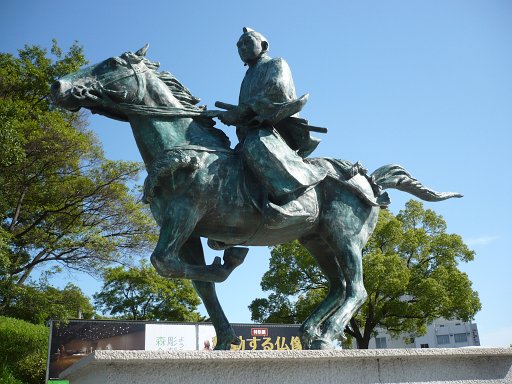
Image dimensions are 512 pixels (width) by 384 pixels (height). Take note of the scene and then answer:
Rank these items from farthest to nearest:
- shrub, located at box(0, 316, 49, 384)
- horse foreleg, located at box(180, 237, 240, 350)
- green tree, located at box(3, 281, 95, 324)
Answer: shrub, located at box(0, 316, 49, 384) < green tree, located at box(3, 281, 95, 324) < horse foreleg, located at box(180, 237, 240, 350)

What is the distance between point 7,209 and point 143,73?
1145 cm

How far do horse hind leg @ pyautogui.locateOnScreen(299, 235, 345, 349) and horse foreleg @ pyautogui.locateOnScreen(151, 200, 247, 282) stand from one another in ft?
3.10

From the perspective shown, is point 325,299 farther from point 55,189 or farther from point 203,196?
point 55,189

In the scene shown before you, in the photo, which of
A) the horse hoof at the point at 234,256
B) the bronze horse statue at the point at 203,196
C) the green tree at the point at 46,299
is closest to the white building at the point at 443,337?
the green tree at the point at 46,299

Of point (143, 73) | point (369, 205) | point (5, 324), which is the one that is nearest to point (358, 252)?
point (369, 205)

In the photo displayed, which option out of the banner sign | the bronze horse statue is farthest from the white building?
the bronze horse statue

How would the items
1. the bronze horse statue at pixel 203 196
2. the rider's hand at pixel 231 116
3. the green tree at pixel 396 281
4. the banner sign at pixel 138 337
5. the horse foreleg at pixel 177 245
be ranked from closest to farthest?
the horse foreleg at pixel 177 245 < the bronze horse statue at pixel 203 196 < the rider's hand at pixel 231 116 < the banner sign at pixel 138 337 < the green tree at pixel 396 281

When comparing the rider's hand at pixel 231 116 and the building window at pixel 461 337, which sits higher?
the rider's hand at pixel 231 116

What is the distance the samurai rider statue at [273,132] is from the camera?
442 cm

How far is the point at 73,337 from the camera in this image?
15.8 metres

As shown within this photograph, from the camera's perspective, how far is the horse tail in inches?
213

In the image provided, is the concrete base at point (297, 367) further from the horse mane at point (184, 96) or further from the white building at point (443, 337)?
the white building at point (443, 337)

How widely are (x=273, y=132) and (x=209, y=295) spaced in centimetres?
170

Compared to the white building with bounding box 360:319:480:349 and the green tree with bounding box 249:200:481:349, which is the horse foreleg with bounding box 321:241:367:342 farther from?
the white building with bounding box 360:319:480:349
